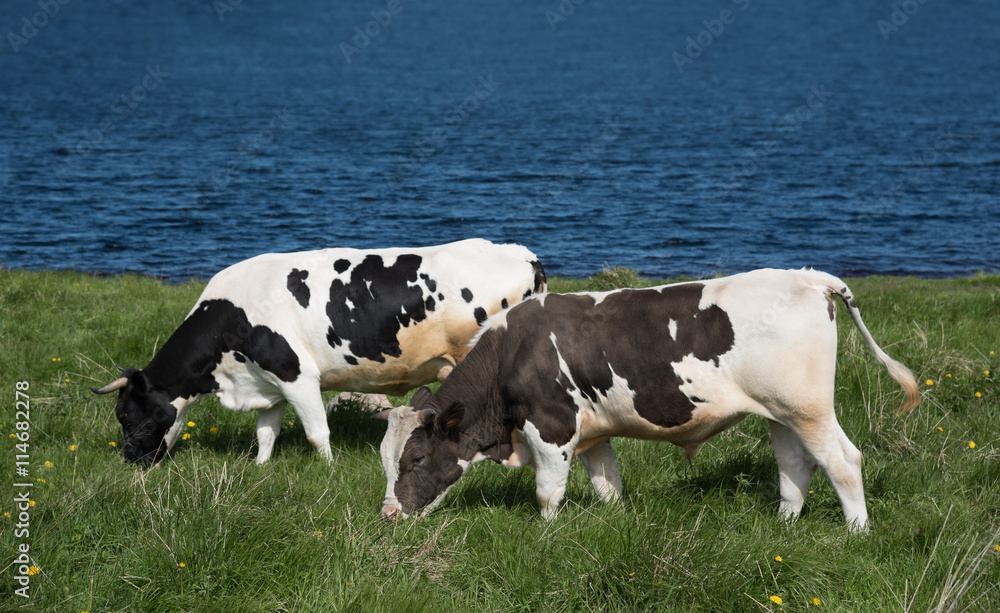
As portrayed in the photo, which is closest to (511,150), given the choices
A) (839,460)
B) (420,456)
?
(420,456)

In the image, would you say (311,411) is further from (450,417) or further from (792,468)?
(792,468)

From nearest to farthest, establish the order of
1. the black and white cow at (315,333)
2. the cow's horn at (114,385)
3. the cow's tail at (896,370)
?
the cow's tail at (896,370) → the cow's horn at (114,385) → the black and white cow at (315,333)

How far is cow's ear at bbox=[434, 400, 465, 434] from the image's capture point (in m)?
6.79

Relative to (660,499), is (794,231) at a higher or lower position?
lower

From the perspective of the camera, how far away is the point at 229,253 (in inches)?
1046

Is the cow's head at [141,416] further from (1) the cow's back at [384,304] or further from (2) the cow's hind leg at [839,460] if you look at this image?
(2) the cow's hind leg at [839,460]

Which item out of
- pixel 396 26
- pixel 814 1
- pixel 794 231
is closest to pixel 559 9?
pixel 396 26

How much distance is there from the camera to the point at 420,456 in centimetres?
687

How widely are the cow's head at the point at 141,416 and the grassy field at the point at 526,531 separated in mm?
196

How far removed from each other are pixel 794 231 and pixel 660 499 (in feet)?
84.1

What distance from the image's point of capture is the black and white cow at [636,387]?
6.33 meters

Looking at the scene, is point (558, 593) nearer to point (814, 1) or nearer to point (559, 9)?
point (559, 9)

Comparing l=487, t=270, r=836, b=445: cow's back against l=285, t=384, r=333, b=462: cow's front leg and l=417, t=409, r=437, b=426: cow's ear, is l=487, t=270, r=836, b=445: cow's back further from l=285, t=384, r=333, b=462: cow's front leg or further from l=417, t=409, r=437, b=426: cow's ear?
l=285, t=384, r=333, b=462: cow's front leg

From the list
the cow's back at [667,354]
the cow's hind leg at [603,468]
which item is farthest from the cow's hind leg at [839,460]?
the cow's hind leg at [603,468]
